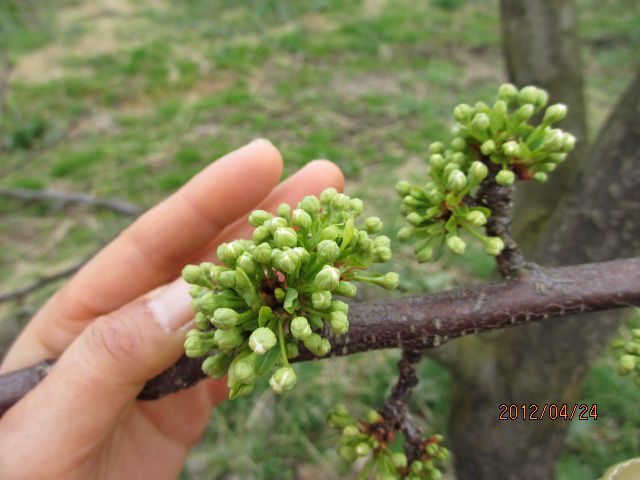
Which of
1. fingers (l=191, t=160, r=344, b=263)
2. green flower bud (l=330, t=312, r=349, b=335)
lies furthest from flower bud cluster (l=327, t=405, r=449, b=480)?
fingers (l=191, t=160, r=344, b=263)

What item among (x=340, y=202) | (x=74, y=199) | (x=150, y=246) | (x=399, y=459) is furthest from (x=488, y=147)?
(x=74, y=199)

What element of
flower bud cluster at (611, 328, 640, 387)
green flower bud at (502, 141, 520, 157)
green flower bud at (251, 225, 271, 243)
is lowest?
flower bud cluster at (611, 328, 640, 387)

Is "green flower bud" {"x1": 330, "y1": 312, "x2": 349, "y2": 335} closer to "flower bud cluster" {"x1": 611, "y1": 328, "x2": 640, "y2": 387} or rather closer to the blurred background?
"flower bud cluster" {"x1": 611, "y1": 328, "x2": 640, "y2": 387}

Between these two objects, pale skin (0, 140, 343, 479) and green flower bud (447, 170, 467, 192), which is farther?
pale skin (0, 140, 343, 479)

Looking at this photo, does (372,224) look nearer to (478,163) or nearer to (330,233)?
(330,233)

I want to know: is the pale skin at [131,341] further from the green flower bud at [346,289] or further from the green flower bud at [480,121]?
the green flower bud at [480,121]

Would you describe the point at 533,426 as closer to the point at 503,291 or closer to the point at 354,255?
the point at 503,291
